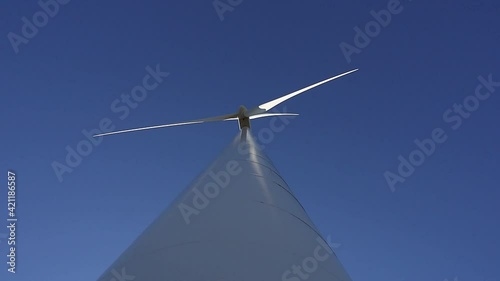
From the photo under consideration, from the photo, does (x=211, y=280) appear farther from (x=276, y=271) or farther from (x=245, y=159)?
(x=245, y=159)

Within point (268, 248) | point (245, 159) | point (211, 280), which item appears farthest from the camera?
point (245, 159)

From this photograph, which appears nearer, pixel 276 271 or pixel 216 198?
pixel 276 271

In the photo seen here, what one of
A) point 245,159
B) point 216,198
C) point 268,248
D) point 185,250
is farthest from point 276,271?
point 245,159

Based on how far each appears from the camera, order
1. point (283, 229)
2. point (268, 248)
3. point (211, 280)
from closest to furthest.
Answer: point (211, 280), point (268, 248), point (283, 229)

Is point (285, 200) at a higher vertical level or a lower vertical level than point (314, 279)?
higher
